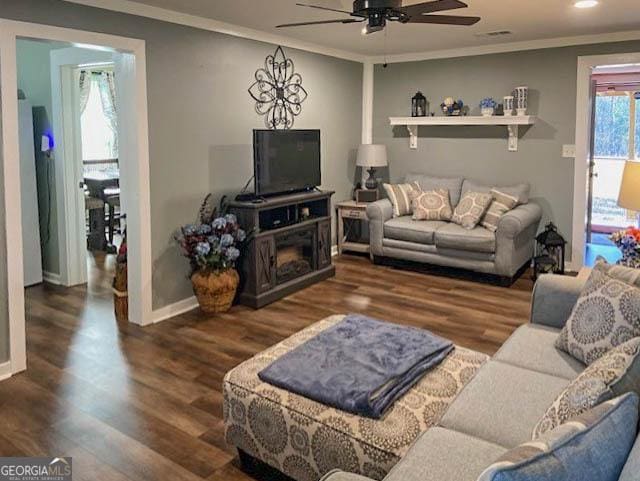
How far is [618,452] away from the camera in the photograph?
125cm

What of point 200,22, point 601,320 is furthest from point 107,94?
point 601,320

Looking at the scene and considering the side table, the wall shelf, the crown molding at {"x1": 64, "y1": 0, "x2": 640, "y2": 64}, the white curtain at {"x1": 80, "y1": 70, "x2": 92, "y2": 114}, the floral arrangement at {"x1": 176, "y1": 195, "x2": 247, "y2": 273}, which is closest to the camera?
the crown molding at {"x1": 64, "y1": 0, "x2": 640, "y2": 64}

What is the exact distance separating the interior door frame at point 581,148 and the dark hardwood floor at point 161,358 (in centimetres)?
68

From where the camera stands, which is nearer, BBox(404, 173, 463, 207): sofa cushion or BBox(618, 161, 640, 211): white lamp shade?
BBox(618, 161, 640, 211): white lamp shade

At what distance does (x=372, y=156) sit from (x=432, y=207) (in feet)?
3.22

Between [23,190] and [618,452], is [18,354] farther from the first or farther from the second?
[618,452]

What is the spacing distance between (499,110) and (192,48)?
3269mm

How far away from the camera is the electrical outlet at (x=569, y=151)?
221 inches

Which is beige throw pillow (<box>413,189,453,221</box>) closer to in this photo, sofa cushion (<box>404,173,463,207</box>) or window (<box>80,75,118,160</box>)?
sofa cushion (<box>404,173,463,207</box>)

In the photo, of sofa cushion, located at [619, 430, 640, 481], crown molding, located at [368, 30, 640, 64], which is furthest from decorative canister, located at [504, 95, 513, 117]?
sofa cushion, located at [619, 430, 640, 481]

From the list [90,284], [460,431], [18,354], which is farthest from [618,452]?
[90,284]

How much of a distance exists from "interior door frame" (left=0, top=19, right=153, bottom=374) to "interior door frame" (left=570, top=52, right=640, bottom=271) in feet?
13.3

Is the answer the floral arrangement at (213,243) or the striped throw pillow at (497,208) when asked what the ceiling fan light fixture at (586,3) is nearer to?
the striped throw pillow at (497,208)

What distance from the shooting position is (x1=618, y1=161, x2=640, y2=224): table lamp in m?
3.01
